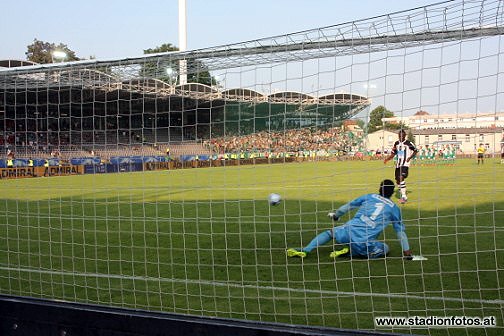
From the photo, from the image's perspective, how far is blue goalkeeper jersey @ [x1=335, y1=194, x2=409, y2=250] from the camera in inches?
259

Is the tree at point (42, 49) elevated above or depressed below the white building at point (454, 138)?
above

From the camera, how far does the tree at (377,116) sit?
469cm

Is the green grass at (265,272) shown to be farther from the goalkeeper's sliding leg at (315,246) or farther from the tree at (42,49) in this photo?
the tree at (42,49)

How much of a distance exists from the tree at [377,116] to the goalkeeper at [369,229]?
1.96 m

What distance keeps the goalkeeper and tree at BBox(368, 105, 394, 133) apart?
6.44 feet

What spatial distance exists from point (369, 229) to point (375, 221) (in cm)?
14

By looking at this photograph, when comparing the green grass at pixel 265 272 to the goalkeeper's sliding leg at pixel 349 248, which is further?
the goalkeeper's sliding leg at pixel 349 248

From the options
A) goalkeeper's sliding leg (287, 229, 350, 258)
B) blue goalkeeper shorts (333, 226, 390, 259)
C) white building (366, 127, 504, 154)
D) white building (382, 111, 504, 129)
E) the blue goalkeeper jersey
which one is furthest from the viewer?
goalkeeper's sliding leg (287, 229, 350, 258)

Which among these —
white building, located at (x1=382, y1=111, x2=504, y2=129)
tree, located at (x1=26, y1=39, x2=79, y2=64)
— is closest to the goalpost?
white building, located at (x1=382, y1=111, x2=504, y2=129)

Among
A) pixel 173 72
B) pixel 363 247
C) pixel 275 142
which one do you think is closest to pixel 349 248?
pixel 363 247

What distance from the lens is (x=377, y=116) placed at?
4.73 meters

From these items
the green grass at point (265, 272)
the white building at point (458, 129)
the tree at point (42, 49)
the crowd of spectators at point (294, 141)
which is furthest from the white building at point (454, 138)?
the tree at point (42, 49)

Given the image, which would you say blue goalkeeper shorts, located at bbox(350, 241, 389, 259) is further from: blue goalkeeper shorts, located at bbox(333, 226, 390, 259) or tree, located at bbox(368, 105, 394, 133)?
tree, located at bbox(368, 105, 394, 133)

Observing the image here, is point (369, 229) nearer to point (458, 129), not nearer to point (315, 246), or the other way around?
point (315, 246)
